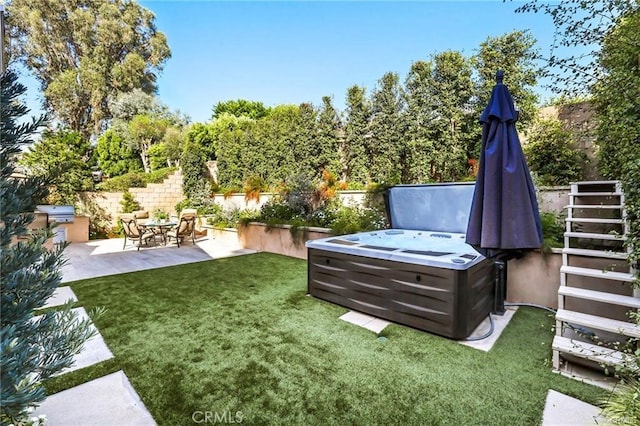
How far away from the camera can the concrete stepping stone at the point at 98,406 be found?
6.46 ft

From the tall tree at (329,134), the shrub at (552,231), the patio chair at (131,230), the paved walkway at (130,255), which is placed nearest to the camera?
the shrub at (552,231)

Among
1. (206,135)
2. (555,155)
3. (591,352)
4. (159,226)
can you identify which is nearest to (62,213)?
(159,226)

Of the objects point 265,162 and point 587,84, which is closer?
point 587,84

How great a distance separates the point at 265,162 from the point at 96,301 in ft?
22.9

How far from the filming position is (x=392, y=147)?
7.87 m

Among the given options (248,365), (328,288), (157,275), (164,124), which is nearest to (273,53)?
(157,275)

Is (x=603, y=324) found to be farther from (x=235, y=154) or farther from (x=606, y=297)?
(x=235, y=154)

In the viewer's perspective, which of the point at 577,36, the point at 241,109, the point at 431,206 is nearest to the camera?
the point at 577,36

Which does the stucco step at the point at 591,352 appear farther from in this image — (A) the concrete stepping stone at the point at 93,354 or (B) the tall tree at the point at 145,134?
(B) the tall tree at the point at 145,134

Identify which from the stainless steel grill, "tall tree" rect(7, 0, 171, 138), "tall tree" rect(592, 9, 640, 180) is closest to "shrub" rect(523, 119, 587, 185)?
"tall tree" rect(592, 9, 640, 180)

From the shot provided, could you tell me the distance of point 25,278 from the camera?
1179 millimetres

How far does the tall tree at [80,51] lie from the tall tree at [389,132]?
17882 millimetres

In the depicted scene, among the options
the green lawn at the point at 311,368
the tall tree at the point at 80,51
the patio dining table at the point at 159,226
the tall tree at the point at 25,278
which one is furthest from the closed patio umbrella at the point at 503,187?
the tall tree at the point at 80,51

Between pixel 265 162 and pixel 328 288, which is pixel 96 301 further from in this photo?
pixel 265 162
